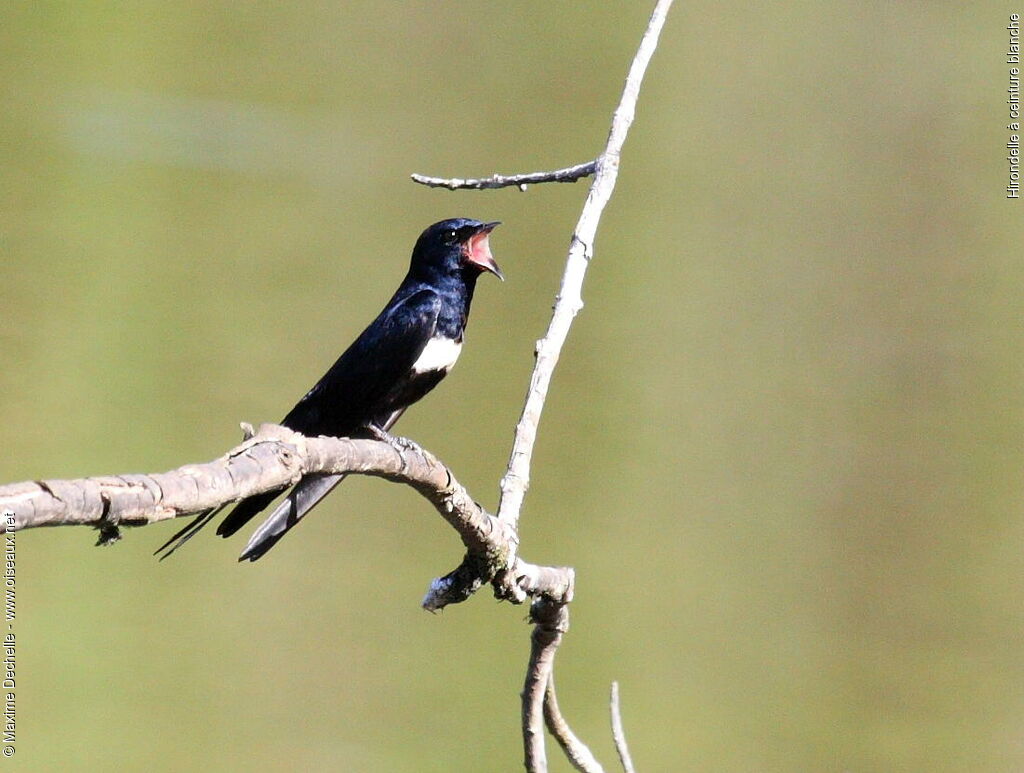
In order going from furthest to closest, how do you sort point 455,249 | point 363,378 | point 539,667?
1. point 455,249
2. point 363,378
3. point 539,667

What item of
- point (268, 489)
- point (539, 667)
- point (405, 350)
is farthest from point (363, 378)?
point (268, 489)

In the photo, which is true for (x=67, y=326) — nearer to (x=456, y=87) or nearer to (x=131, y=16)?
(x=131, y=16)

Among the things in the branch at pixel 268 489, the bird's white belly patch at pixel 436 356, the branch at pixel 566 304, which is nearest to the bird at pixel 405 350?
the bird's white belly patch at pixel 436 356

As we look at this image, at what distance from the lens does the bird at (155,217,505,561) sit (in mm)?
2086

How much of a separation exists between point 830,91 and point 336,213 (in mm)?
1550

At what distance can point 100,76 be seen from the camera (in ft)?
10.4

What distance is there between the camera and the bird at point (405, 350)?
2.09 metres

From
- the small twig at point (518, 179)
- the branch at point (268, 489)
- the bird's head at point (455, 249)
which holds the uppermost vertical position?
the bird's head at point (455, 249)

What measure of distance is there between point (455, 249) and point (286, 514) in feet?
2.28

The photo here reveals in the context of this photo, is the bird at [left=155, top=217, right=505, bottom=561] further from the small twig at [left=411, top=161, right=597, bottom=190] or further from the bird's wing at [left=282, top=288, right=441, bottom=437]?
the small twig at [left=411, top=161, right=597, bottom=190]

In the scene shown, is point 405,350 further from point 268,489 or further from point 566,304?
point 268,489

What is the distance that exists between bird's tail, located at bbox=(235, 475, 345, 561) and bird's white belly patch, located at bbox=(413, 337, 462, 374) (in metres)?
0.30

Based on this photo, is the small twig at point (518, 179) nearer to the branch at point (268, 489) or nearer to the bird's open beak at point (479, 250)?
the bird's open beak at point (479, 250)

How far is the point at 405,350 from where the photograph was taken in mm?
2115
